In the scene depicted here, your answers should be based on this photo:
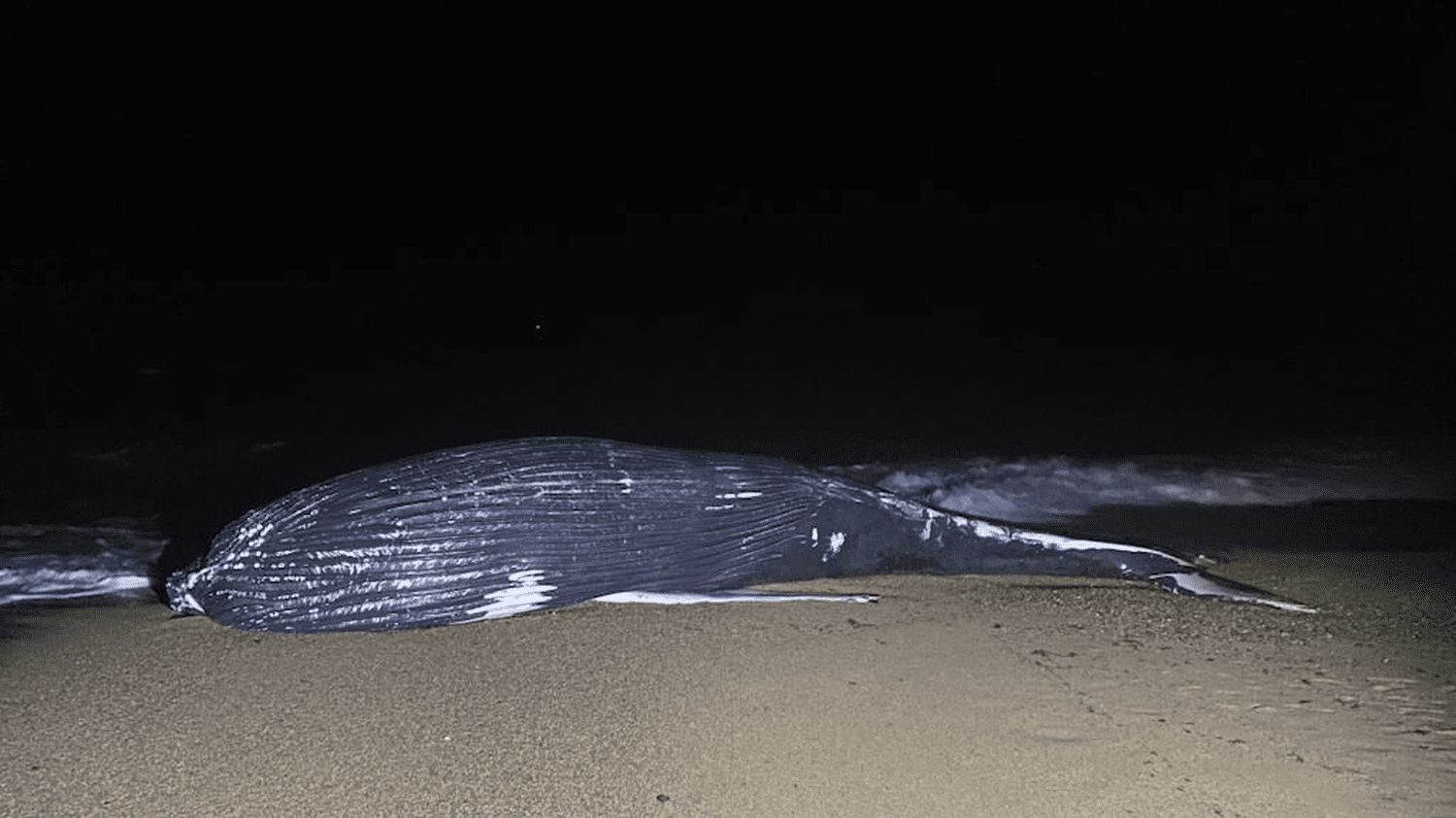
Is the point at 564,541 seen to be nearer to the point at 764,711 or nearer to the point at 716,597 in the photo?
the point at 716,597

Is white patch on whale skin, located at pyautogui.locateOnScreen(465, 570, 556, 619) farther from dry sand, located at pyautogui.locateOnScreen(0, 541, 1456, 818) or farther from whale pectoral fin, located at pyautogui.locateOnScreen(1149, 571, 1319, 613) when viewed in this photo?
whale pectoral fin, located at pyautogui.locateOnScreen(1149, 571, 1319, 613)

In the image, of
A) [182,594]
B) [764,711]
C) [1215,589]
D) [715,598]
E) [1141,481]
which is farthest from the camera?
[1141,481]

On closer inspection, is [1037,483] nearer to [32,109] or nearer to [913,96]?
[913,96]

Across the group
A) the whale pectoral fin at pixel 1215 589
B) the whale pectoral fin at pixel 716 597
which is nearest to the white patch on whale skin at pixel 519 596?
the whale pectoral fin at pixel 716 597

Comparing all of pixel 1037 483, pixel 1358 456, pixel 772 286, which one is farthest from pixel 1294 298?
pixel 1037 483

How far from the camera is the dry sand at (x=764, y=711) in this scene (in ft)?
12.8

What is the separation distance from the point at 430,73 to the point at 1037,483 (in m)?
14.6

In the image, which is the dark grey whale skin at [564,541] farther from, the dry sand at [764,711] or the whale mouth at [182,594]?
the dry sand at [764,711]

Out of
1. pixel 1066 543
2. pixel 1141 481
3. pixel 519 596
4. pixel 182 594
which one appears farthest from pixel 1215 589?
pixel 182 594

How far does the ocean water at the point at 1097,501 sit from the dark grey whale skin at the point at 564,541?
1030mm

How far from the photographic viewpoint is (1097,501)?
26.3ft

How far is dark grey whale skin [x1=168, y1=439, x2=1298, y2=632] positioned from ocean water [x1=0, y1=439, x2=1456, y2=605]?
1030mm

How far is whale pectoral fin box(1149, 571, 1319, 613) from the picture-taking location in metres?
5.79

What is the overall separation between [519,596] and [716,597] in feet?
2.65
